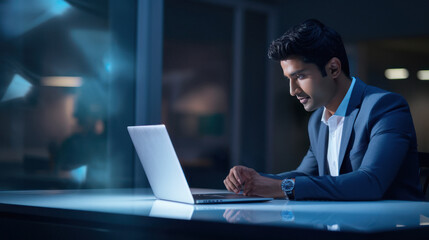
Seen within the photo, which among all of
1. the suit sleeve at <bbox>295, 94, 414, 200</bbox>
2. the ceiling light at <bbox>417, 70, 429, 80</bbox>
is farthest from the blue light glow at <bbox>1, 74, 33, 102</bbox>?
the ceiling light at <bbox>417, 70, 429, 80</bbox>

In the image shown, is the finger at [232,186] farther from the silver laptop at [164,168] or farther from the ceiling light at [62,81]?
the ceiling light at [62,81]

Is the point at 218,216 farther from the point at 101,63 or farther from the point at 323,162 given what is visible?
the point at 101,63

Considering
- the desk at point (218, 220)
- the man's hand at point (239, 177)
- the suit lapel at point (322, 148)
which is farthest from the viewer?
the suit lapel at point (322, 148)

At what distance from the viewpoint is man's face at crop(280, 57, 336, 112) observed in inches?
82.9

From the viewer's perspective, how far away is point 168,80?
6.63 m

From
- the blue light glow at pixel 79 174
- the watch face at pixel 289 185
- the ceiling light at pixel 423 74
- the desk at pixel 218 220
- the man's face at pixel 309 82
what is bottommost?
the blue light glow at pixel 79 174

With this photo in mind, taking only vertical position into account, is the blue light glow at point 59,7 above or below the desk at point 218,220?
above

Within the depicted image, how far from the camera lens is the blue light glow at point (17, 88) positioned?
2682mm

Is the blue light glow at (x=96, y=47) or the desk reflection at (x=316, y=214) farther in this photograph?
the blue light glow at (x=96, y=47)

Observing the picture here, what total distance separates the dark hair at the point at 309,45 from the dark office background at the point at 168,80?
126 centimetres

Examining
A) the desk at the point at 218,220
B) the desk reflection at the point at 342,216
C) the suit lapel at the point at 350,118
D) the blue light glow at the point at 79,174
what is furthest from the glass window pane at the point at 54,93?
the desk reflection at the point at 342,216

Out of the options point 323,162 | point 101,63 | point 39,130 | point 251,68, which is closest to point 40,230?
point 323,162

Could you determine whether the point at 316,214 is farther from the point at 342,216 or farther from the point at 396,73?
the point at 396,73

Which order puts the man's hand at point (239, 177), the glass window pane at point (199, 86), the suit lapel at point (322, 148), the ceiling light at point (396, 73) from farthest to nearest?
the glass window pane at point (199, 86) < the ceiling light at point (396, 73) < the suit lapel at point (322, 148) < the man's hand at point (239, 177)
